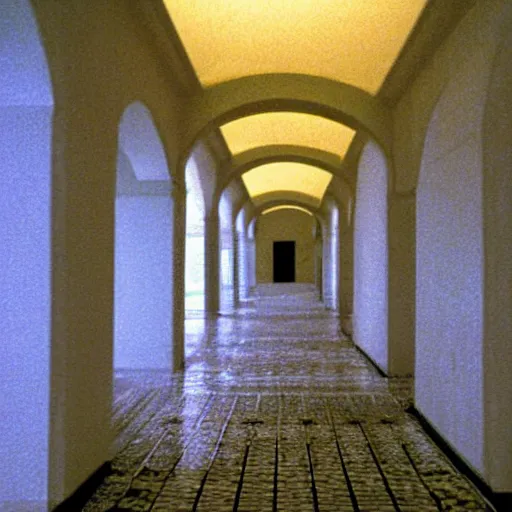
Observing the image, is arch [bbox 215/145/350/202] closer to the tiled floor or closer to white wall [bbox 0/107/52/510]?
the tiled floor

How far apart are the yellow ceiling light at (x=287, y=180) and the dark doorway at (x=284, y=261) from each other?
14.8 m

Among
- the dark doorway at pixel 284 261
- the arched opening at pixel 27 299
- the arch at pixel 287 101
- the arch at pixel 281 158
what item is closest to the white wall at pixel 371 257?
the arch at pixel 287 101

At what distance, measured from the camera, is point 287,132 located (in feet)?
41.6

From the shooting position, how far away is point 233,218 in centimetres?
2062

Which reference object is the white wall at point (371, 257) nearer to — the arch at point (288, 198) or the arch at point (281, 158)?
the arch at point (281, 158)

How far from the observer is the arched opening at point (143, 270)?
8.52 meters

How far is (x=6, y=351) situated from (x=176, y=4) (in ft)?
12.5

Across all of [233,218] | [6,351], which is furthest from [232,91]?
[233,218]

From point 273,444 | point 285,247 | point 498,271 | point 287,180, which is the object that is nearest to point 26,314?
point 273,444

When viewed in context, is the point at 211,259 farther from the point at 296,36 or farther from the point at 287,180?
the point at 296,36

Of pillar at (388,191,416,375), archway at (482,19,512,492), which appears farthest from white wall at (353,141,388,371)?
archway at (482,19,512,492)

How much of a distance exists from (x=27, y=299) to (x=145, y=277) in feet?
16.5

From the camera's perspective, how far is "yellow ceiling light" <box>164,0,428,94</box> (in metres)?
6.23

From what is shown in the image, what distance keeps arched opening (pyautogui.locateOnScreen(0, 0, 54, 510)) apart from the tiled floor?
23.6 inches
